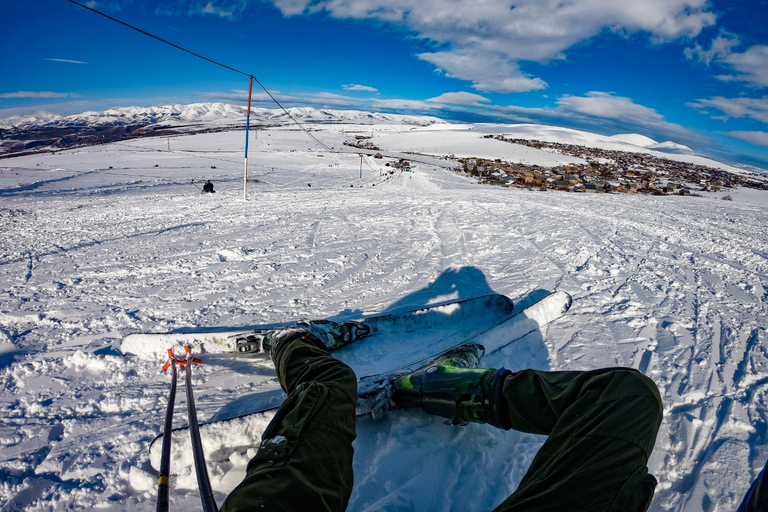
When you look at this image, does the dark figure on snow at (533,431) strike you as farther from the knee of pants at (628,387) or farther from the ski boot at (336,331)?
the ski boot at (336,331)

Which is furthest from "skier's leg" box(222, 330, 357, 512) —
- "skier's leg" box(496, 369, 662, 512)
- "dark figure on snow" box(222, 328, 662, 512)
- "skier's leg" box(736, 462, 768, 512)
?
"skier's leg" box(736, 462, 768, 512)

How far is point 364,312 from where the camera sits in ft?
14.4

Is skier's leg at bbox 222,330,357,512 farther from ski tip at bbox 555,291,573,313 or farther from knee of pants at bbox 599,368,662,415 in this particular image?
ski tip at bbox 555,291,573,313

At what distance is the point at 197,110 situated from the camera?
638 ft

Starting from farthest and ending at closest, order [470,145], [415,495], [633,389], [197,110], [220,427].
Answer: [197,110]
[470,145]
[220,427]
[415,495]
[633,389]

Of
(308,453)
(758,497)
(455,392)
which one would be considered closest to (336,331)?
(455,392)

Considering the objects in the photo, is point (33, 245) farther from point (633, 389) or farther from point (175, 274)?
point (633, 389)

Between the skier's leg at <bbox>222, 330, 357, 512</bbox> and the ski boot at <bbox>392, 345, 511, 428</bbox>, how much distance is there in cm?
69

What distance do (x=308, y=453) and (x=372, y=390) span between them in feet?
3.85

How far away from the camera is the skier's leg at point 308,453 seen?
4.25 ft

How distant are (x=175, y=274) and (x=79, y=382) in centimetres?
246

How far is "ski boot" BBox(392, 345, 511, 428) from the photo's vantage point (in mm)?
2137

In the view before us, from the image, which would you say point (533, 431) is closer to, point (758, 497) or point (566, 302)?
point (758, 497)

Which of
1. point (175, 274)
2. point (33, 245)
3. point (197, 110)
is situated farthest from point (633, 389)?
point (197, 110)
